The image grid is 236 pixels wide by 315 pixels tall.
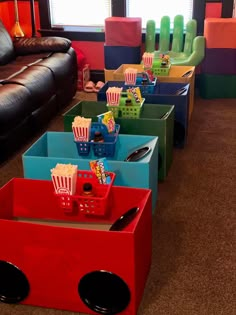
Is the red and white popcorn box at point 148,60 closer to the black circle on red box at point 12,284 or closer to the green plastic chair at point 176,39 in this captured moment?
the green plastic chair at point 176,39

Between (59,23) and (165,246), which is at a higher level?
(59,23)

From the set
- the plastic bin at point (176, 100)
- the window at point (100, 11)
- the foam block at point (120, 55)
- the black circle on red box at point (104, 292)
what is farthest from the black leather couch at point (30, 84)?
the black circle on red box at point (104, 292)

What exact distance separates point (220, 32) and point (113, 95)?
2.01m

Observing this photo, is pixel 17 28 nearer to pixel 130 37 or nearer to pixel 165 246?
A: pixel 130 37

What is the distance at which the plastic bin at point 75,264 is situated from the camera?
4.83 feet

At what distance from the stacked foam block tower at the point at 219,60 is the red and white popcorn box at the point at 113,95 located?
1.93 m

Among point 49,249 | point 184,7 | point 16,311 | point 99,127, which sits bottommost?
point 16,311

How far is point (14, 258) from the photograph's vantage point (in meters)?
Result: 1.57

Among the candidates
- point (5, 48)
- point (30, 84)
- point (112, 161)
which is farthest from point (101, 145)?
point (5, 48)

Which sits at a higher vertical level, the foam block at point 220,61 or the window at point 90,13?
the window at point 90,13

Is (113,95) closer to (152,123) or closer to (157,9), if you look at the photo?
(152,123)

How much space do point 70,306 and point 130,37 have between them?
10.2ft

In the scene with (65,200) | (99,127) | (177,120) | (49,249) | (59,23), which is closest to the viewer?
(49,249)

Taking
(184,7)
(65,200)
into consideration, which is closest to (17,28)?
(184,7)
